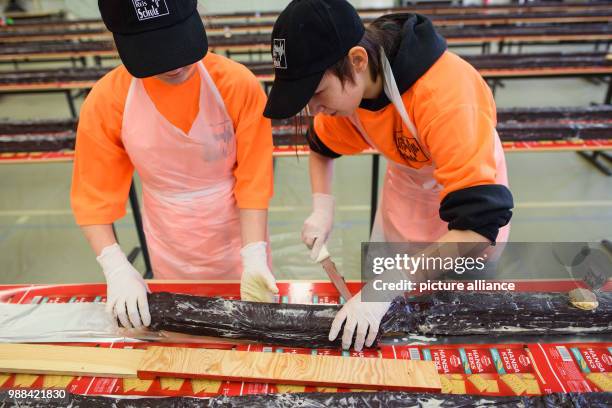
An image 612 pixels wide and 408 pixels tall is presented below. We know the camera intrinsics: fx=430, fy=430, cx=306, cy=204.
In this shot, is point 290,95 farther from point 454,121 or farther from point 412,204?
point 412,204

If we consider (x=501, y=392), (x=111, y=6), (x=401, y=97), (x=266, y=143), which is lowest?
(x=501, y=392)

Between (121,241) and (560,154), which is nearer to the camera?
(121,241)

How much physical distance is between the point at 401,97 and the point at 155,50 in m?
0.62

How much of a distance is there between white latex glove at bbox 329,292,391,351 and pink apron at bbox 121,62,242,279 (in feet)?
2.00

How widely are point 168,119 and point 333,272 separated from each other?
68cm

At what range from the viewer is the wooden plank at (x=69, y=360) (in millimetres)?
1141

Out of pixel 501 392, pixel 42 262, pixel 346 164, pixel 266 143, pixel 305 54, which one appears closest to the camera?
pixel 305 54

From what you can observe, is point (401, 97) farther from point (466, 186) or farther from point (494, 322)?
point (494, 322)

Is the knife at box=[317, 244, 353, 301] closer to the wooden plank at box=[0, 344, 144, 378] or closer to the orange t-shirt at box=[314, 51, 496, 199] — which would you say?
the orange t-shirt at box=[314, 51, 496, 199]

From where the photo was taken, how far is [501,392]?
105 centimetres

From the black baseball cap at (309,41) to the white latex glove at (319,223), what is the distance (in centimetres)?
61

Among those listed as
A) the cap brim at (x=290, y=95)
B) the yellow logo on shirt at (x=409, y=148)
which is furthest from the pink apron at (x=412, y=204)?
the cap brim at (x=290, y=95)

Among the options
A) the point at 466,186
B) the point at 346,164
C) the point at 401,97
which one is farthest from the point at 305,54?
the point at 346,164

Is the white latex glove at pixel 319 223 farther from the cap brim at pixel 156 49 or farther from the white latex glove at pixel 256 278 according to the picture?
the cap brim at pixel 156 49
